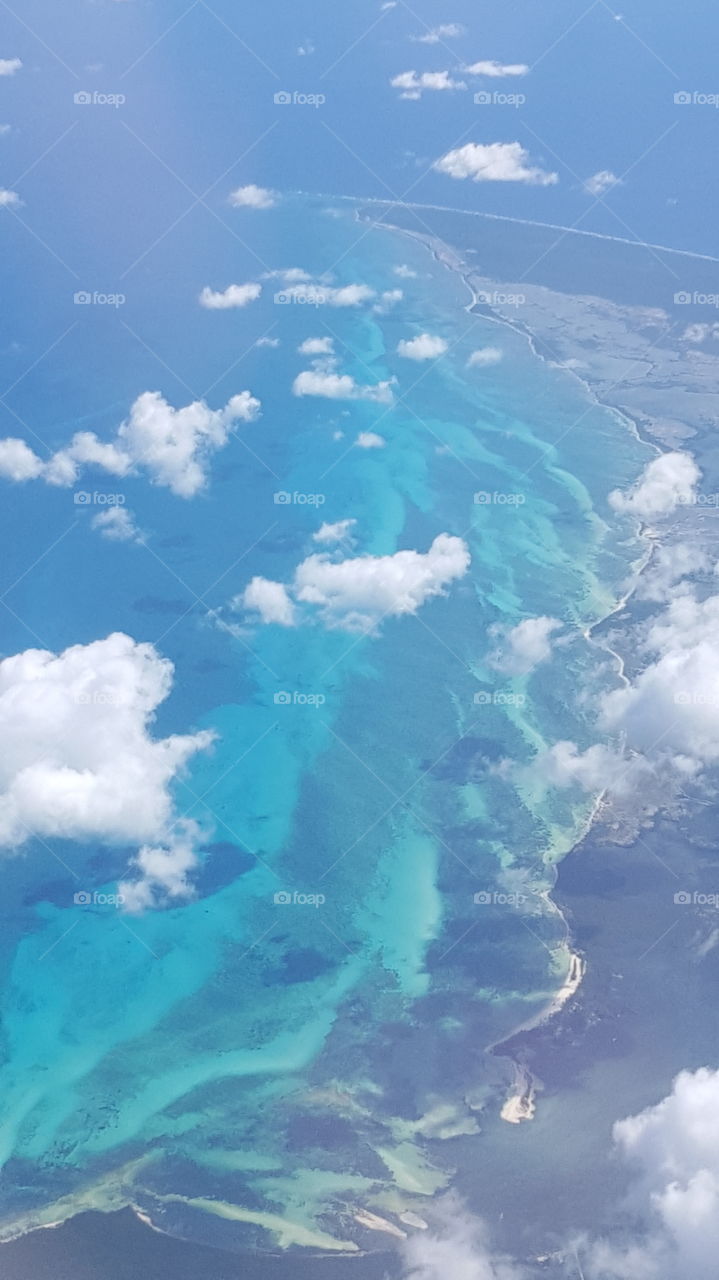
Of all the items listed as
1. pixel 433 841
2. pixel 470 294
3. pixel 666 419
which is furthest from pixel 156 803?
pixel 470 294
